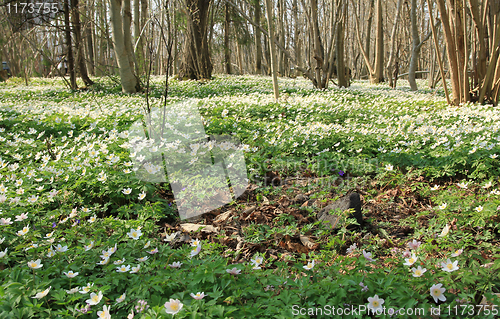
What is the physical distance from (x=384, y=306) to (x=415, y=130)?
3027 millimetres

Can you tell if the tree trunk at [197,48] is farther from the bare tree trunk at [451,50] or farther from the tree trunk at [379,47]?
the bare tree trunk at [451,50]

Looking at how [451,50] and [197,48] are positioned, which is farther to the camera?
[197,48]

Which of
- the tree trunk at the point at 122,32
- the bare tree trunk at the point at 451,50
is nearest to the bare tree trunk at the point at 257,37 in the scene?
the tree trunk at the point at 122,32

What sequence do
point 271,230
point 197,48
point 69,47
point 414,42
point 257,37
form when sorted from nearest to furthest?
1. point 271,230
2. point 69,47
3. point 414,42
4. point 197,48
5. point 257,37

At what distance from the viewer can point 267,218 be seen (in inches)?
104

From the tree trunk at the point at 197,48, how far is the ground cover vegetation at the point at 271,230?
→ 295 inches

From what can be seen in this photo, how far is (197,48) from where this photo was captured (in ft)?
38.1

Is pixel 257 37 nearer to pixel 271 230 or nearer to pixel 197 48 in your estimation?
pixel 197 48

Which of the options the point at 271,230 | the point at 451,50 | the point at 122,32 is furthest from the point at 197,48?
the point at 271,230

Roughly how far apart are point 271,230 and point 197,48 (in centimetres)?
1067

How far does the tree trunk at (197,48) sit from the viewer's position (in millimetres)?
11117

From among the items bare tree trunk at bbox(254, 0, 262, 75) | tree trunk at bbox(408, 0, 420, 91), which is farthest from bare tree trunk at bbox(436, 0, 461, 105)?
bare tree trunk at bbox(254, 0, 262, 75)

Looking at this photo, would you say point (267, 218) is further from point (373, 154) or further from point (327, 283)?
point (373, 154)

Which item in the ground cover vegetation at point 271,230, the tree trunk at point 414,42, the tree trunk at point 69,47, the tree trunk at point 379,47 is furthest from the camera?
the tree trunk at point 379,47
